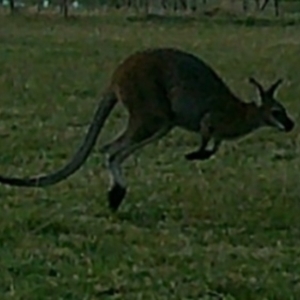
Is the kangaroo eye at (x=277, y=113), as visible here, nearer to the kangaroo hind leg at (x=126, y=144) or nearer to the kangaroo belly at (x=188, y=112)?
the kangaroo belly at (x=188, y=112)

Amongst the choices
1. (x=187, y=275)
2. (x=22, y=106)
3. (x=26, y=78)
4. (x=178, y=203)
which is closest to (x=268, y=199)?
(x=178, y=203)

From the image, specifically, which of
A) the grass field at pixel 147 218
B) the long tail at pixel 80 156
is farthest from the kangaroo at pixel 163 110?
the grass field at pixel 147 218

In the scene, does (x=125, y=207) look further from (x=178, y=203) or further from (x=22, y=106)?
(x=22, y=106)

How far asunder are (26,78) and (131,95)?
9.80 metres

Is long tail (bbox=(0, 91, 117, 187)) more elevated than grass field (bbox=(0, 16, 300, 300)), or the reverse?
long tail (bbox=(0, 91, 117, 187))

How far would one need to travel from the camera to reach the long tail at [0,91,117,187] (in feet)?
28.0

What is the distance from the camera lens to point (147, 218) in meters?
8.58

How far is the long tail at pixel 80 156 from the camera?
8.53m

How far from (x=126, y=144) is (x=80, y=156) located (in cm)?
33

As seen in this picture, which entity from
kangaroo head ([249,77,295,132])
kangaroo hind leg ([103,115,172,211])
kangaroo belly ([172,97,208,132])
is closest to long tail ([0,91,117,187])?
kangaroo hind leg ([103,115,172,211])

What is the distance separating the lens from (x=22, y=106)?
15039 mm

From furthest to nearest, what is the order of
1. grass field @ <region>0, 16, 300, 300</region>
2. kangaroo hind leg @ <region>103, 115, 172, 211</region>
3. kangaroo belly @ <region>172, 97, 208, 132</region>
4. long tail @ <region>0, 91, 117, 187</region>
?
kangaroo belly @ <region>172, 97, 208, 132</region>
kangaroo hind leg @ <region>103, 115, 172, 211</region>
long tail @ <region>0, 91, 117, 187</region>
grass field @ <region>0, 16, 300, 300</region>

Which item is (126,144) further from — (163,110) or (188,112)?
(188,112)

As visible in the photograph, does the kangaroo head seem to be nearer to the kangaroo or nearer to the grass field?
the kangaroo
